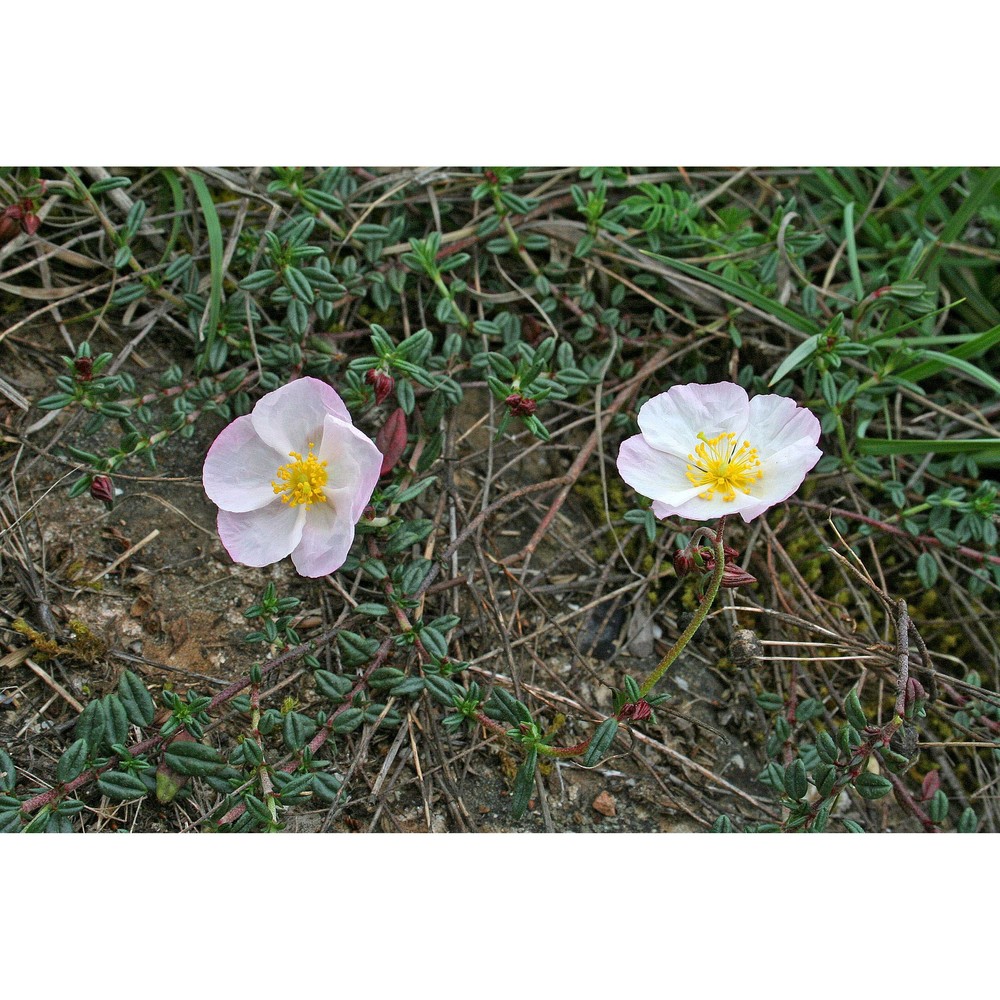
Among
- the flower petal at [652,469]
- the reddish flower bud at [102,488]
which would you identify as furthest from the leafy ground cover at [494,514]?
the flower petal at [652,469]

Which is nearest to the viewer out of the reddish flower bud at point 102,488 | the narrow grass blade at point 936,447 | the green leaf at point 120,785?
the green leaf at point 120,785

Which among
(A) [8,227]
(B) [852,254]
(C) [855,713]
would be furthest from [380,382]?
(B) [852,254]

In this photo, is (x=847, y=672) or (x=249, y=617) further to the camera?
(x=847, y=672)

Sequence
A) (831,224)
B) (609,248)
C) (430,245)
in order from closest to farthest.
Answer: (430,245), (609,248), (831,224)

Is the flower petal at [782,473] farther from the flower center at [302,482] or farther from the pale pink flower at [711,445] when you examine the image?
the flower center at [302,482]

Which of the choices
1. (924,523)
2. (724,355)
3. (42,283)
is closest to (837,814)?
(924,523)

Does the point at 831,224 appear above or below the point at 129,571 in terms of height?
above

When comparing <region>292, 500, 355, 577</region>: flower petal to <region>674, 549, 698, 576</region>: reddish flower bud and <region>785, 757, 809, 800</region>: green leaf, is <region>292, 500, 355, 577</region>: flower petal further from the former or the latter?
<region>785, 757, 809, 800</region>: green leaf

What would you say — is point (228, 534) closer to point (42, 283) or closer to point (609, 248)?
point (42, 283)
